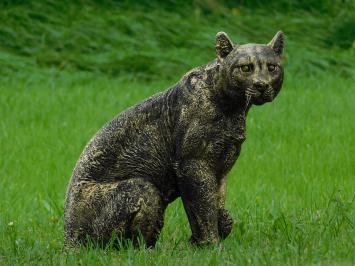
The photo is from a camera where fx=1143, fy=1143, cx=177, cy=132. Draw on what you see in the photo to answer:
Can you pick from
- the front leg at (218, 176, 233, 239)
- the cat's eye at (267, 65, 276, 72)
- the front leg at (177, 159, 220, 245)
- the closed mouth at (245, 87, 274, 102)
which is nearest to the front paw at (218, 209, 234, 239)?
the front leg at (218, 176, 233, 239)

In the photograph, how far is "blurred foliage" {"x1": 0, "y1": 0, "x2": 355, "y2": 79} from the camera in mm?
18609

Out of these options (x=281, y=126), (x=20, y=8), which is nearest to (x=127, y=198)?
(x=281, y=126)

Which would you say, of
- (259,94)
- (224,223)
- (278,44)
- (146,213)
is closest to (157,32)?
(224,223)

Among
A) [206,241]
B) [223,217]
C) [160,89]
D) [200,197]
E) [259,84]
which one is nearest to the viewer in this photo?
[259,84]

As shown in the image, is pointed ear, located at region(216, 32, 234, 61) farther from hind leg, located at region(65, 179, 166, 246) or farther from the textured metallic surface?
hind leg, located at region(65, 179, 166, 246)

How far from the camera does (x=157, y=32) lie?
793 inches

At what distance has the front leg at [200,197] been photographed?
7.09 metres

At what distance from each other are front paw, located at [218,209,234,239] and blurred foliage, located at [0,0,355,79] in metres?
10.7

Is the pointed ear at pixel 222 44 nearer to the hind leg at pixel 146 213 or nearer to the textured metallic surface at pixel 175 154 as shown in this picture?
the textured metallic surface at pixel 175 154

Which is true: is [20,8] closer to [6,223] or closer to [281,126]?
[281,126]

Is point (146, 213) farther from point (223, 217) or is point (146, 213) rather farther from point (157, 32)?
point (157, 32)

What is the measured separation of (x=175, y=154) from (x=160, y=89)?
382 inches

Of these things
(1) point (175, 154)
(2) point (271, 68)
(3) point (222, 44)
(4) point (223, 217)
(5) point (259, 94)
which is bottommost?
(4) point (223, 217)

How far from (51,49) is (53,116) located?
4369mm
